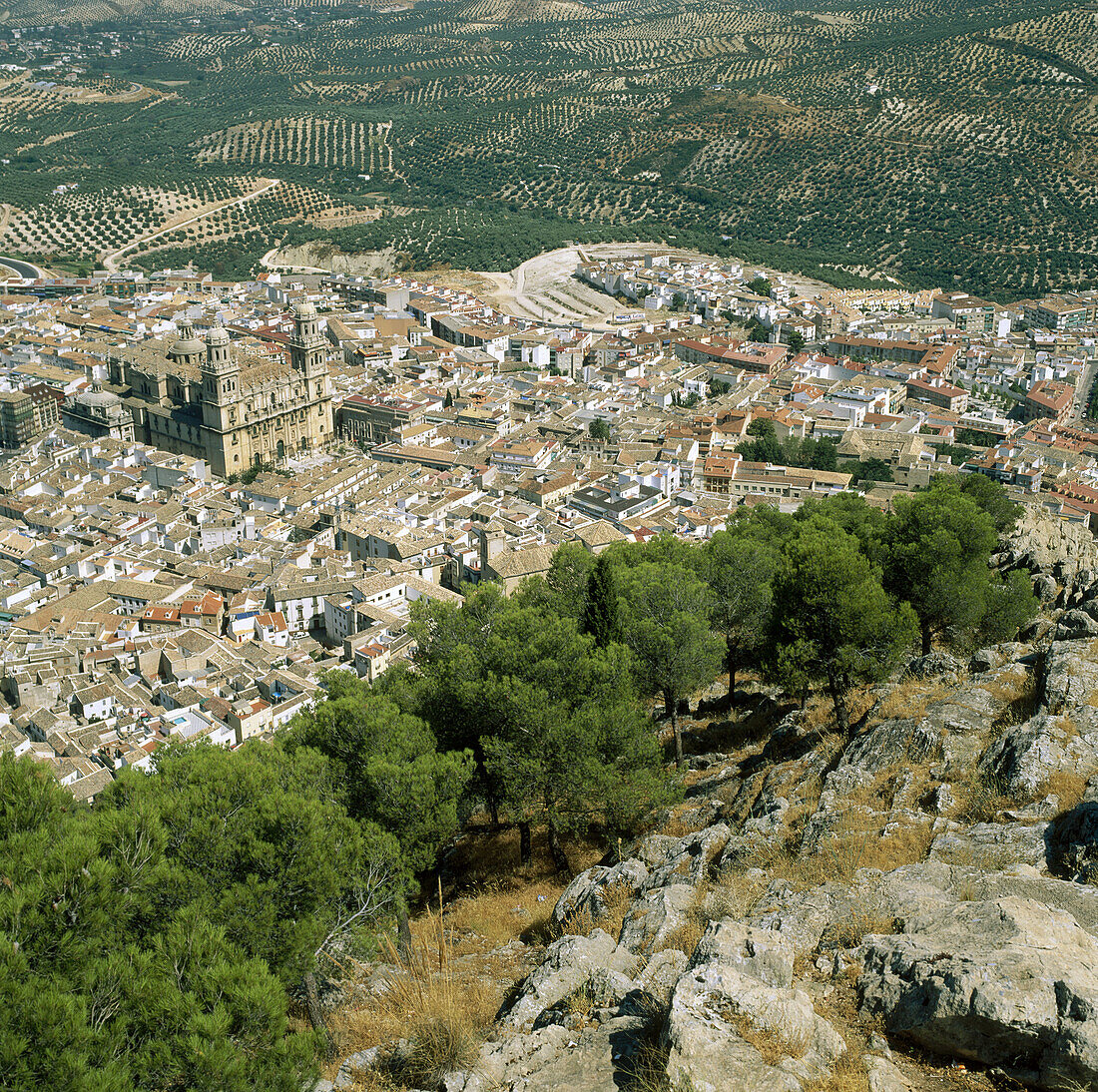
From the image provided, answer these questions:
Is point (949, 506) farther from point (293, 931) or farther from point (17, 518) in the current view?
point (17, 518)

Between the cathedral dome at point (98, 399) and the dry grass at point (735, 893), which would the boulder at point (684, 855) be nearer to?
the dry grass at point (735, 893)

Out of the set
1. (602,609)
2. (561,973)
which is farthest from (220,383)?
(561,973)

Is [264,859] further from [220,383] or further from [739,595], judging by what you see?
[220,383]

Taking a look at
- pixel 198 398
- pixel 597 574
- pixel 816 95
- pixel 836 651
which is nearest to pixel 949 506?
pixel 836 651

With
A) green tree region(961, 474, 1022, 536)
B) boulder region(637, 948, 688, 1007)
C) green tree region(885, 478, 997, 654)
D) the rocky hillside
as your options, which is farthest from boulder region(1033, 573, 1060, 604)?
boulder region(637, 948, 688, 1007)

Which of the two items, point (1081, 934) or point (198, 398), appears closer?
point (1081, 934)

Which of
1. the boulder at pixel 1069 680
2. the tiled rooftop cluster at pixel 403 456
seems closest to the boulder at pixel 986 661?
the boulder at pixel 1069 680

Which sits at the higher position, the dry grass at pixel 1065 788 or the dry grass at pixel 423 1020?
the dry grass at pixel 1065 788
